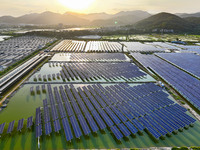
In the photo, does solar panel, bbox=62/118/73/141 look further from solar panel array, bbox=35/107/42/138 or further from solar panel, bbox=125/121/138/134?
solar panel, bbox=125/121/138/134

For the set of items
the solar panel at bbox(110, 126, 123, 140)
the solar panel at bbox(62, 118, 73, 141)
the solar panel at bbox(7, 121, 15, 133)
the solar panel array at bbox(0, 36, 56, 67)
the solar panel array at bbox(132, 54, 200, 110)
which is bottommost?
the solar panel at bbox(110, 126, 123, 140)

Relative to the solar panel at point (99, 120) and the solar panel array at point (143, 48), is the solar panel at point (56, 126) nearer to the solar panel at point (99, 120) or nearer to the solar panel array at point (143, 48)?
the solar panel at point (99, 120)

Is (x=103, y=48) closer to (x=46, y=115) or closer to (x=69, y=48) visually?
(x=69, y=48)

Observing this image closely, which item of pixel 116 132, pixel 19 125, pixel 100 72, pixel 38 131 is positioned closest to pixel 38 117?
pixel 19 125

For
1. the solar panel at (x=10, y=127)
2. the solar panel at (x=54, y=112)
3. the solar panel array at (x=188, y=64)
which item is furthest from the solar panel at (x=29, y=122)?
the solar panel array at (x=188, y=64)

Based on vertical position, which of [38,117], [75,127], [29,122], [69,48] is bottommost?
[75,127]

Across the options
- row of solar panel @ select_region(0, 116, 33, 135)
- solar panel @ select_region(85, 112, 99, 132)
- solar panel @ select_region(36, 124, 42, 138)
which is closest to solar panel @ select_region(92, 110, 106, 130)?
solar panel @ select_region(85, 112, 99, 132)

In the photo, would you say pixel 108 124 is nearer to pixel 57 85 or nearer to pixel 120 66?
pixel 57 85
